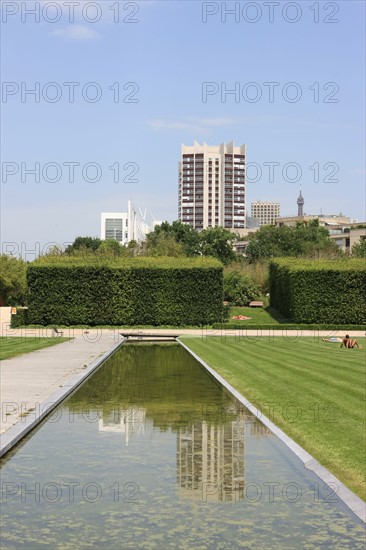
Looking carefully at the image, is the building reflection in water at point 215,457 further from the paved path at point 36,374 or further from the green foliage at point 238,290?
the green foliage at point 238,290

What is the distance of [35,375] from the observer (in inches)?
721

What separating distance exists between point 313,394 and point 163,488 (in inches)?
306

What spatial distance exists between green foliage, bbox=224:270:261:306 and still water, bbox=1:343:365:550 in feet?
159

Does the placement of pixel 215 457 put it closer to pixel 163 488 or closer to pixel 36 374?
pixel 163 488

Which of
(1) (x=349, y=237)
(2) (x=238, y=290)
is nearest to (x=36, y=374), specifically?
(2) (x=238, y=290)

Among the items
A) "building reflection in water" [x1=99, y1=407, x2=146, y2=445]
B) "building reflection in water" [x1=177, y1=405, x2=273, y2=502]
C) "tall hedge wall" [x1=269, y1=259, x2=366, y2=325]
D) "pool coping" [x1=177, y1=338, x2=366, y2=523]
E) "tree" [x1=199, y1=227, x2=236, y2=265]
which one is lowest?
"building reflection in water" [x1=177, y1=405, x2=273, y2=502]

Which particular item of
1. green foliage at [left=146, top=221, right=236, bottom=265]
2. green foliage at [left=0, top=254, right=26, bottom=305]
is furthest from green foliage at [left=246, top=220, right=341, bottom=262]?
Answer: green foliage at [left=0, top=254, right=26, bottom=305]

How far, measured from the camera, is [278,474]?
8453mm

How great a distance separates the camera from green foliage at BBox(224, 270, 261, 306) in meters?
61.7

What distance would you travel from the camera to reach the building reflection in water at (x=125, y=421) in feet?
36.5

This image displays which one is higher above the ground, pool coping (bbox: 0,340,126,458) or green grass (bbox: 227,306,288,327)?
green grass (bbox: 227,306,288,327)

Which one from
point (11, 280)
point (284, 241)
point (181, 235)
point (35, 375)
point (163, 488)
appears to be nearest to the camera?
point (163, 488)

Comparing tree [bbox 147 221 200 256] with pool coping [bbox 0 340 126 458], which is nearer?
pool coping [bbox 0 340 126 458]

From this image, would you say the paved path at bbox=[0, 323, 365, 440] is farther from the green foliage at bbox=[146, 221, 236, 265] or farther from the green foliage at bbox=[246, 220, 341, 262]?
the green foliage at bbox=[246, 220, 341, 262]
